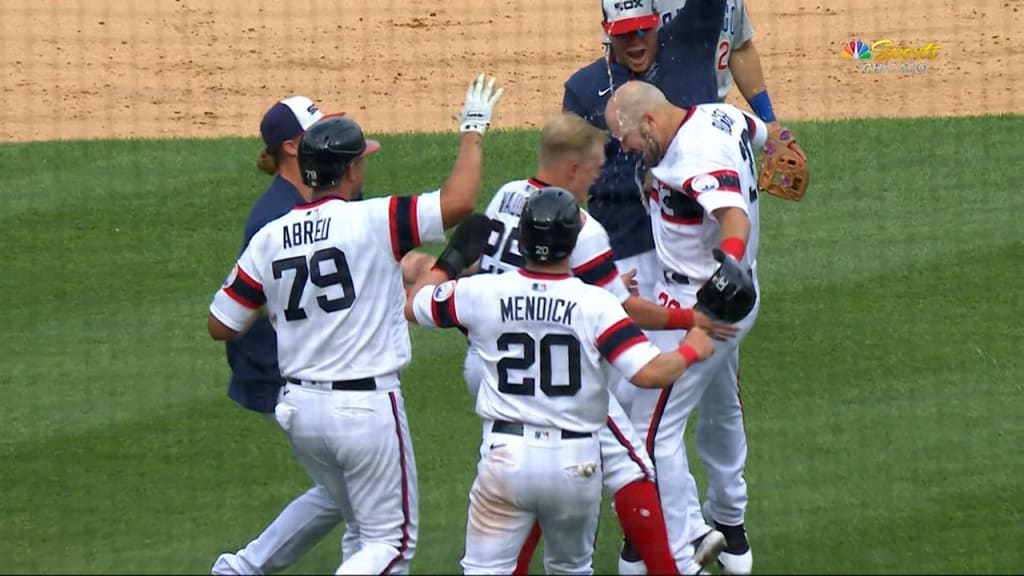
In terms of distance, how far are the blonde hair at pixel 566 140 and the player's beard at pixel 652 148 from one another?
27 cm

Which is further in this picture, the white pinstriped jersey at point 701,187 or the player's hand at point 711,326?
the white pinstriped jersey at point 701,187

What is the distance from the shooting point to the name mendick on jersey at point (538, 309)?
4.97 m

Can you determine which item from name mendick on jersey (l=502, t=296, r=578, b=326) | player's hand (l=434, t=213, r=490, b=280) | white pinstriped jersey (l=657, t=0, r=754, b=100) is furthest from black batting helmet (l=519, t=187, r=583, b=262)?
white pinstriped jersey (l=657, t=0, r=754, b=100)

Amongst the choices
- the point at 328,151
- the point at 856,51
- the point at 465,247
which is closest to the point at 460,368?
the point at 465,247

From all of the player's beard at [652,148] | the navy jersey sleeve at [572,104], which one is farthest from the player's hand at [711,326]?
the navy jersey sleeve at [572,104]

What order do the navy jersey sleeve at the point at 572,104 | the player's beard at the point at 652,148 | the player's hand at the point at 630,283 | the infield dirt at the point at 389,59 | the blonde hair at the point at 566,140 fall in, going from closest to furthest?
the blonde hair at the point at 566,140
the player's hand at the point at 630,283
the player's beard at the point at 652,148
the navy jersey sleeve at the point at 572,104
the infield dirt at the point at 389,59

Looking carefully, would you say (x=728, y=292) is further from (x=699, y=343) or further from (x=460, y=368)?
(x=460, y=368)

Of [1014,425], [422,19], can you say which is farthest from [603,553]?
[422,19]

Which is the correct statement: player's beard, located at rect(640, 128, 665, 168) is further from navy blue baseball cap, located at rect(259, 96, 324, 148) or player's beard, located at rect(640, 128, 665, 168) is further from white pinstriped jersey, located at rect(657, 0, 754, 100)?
white pinstriped jersey, located at rect(657, 0, 754, 100)

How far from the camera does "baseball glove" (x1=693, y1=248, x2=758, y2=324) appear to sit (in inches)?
202

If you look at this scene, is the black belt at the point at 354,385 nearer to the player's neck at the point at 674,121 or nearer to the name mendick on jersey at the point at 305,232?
the name mendick on jersey at the point at 305,232

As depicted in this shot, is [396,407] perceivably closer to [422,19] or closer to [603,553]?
[603,553]

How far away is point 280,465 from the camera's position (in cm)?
720

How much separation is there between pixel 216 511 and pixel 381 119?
6.64m
